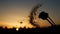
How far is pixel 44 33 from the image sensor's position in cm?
4888

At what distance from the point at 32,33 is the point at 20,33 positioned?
380 cm

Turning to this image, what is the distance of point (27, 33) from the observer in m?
49.9

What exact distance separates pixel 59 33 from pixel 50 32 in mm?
2868

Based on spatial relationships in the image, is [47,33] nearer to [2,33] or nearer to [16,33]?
[16,33]

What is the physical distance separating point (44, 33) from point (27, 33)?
5.38m

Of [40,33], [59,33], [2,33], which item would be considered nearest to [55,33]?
[59,33]

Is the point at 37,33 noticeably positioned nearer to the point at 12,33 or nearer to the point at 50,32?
the point at 50,32

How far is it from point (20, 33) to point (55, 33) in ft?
35.8

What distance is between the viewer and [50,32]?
49125 millimetres

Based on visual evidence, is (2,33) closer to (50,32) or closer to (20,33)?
(20,33)

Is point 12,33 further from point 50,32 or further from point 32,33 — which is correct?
point 50,32

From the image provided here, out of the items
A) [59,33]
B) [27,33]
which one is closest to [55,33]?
[59,33]

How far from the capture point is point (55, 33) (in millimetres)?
47875

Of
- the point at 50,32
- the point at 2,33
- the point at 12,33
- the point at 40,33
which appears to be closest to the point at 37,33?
the point at 40,33
